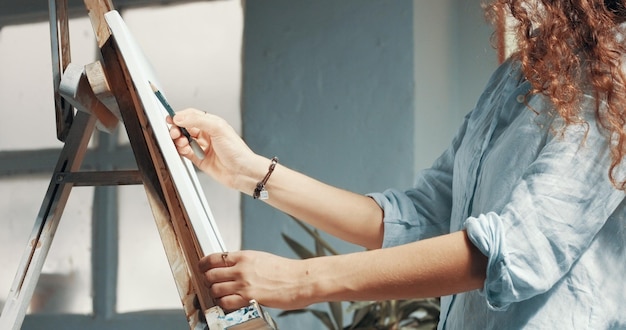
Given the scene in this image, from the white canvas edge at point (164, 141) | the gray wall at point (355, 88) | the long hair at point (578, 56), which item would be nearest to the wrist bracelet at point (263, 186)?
the white canvas edge at point (164, 141)

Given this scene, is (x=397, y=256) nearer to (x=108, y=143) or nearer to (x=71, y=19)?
(x=108, y=143)

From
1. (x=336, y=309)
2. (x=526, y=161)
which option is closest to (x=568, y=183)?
(x=526, y=161)

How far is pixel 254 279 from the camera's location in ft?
3.40

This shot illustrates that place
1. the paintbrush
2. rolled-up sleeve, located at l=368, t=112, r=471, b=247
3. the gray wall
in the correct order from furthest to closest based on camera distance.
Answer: the gray wall → rolled-up sleeve, located at l=368, t=112, r=471, b=247 → the paintbrush

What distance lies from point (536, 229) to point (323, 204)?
42 centimetres

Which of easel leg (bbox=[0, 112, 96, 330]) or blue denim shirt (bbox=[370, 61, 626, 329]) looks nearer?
blue denim shirt (bbox=[370, 61, 626, 329])

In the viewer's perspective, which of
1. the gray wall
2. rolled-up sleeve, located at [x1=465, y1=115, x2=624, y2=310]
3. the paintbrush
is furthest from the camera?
the gray wall

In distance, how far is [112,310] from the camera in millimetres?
3586

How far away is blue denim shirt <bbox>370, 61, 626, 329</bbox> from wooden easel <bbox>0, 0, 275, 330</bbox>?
0.26 metres

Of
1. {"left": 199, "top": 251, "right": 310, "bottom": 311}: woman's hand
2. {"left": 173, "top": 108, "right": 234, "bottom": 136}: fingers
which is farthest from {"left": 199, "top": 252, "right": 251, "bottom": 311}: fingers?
{"left": 173, "top": 108, "right": 234, "bottom": 136}: fingers

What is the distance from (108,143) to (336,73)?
3.25ft

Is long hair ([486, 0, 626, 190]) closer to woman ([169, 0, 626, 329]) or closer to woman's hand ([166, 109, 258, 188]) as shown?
woman ([169, 0, 626, 329])

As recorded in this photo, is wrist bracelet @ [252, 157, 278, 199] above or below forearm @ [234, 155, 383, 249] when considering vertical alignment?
above

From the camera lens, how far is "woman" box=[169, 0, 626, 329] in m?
1.00
